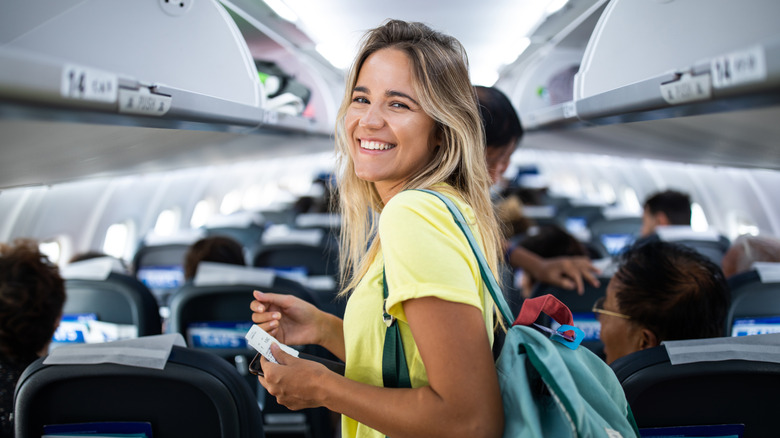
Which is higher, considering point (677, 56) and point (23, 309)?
point (677, 56)

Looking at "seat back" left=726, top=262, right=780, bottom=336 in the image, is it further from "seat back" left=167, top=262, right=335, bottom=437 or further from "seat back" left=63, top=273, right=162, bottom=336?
"seat back" left=63, top=273, right=162, bottom=336

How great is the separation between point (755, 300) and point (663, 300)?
2.43 feet

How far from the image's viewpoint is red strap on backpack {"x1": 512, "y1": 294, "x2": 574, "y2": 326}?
1.24m

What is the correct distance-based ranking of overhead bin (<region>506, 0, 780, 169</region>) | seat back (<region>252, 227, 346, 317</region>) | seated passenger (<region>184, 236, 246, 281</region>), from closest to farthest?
overhead bin (<region>506, 0, 780, 169</region>) < seated passenger (<region>184, 236, 246, 281</region>) < seat back (<region>252, 227, 346, 317</region>)

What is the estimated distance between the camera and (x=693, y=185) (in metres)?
7.75

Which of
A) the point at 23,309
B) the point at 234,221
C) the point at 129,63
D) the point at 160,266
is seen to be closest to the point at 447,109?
the point at 129,63

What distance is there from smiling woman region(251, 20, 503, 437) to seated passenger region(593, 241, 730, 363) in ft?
2.33

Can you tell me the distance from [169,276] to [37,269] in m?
2.60

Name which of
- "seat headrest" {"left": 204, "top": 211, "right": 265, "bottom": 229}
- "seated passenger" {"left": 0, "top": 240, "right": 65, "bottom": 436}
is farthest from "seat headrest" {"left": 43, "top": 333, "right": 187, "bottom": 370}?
"seat headrest" {"left": 204, "top": 211, "right": 265, "bottom": 229}

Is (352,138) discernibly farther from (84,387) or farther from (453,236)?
(84,387)

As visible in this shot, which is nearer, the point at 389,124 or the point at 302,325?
the point at 389,124

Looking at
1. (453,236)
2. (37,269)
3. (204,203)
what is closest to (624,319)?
(453,236)

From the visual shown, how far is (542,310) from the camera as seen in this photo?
1.29 m

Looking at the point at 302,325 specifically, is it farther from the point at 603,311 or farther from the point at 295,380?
the point at 603,311
